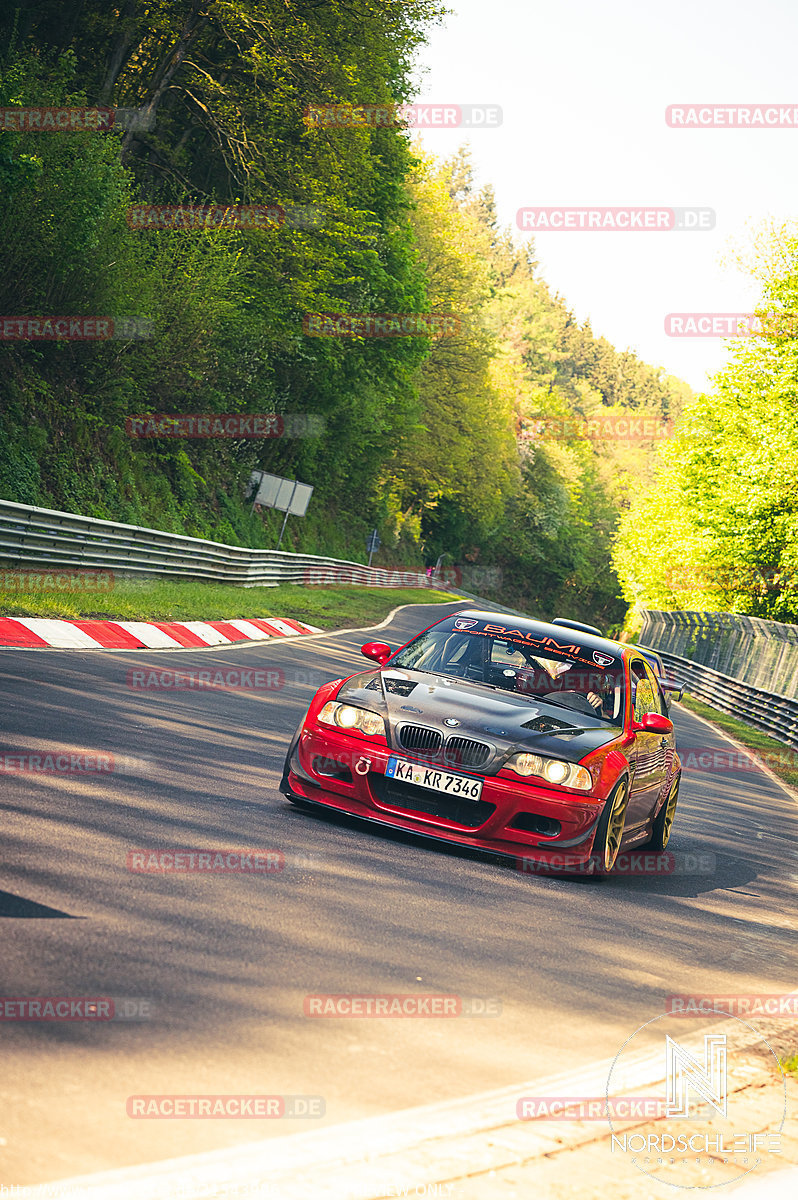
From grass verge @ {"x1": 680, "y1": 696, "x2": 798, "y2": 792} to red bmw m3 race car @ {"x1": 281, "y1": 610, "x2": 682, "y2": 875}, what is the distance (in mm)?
10731

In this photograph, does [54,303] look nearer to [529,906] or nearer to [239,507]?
[239,507]

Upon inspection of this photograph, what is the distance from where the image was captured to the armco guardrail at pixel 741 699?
27.2 meters

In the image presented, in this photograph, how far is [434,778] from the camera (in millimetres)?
7473

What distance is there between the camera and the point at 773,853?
36.0 feet

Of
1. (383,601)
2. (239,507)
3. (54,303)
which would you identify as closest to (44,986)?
(54,303)

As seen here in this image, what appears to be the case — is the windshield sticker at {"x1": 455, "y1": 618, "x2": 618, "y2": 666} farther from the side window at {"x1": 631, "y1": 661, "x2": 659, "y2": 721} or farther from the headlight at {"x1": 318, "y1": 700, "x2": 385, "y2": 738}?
the headlight at {"x1": 318, "y1": 700, "x2": 385, "y2": 738}

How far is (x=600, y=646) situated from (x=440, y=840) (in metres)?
2.32

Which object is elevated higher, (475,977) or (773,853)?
(475,977)
